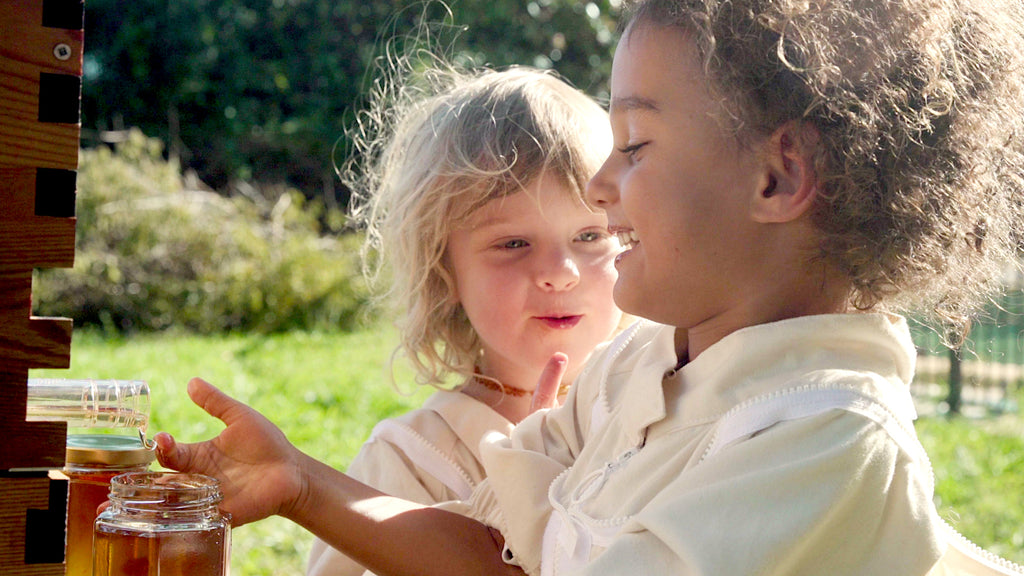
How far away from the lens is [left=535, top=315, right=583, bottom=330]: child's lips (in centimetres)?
216

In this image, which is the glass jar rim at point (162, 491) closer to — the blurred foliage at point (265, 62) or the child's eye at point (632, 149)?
the child's eye at point (632, 149)

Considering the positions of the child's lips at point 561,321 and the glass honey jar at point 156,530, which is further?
the child's lips at point 561,321

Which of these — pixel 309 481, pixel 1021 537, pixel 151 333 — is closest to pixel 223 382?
pixel 151 333

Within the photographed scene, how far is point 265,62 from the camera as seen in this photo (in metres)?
15.1

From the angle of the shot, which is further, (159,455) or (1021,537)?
(1021,537)

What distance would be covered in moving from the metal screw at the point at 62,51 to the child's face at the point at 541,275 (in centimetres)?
109

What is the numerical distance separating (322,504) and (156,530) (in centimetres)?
46

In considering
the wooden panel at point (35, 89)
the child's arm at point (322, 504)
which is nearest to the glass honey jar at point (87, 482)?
the child's arm at point (322, 504)

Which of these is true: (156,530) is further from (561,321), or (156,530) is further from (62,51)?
(561,321)

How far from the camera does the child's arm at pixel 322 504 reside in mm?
1596

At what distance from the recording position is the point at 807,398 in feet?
4.09

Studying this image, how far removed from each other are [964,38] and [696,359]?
1.71ft

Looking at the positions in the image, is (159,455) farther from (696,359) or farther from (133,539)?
(696,359)

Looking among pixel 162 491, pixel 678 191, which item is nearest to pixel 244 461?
pixel 162 491
